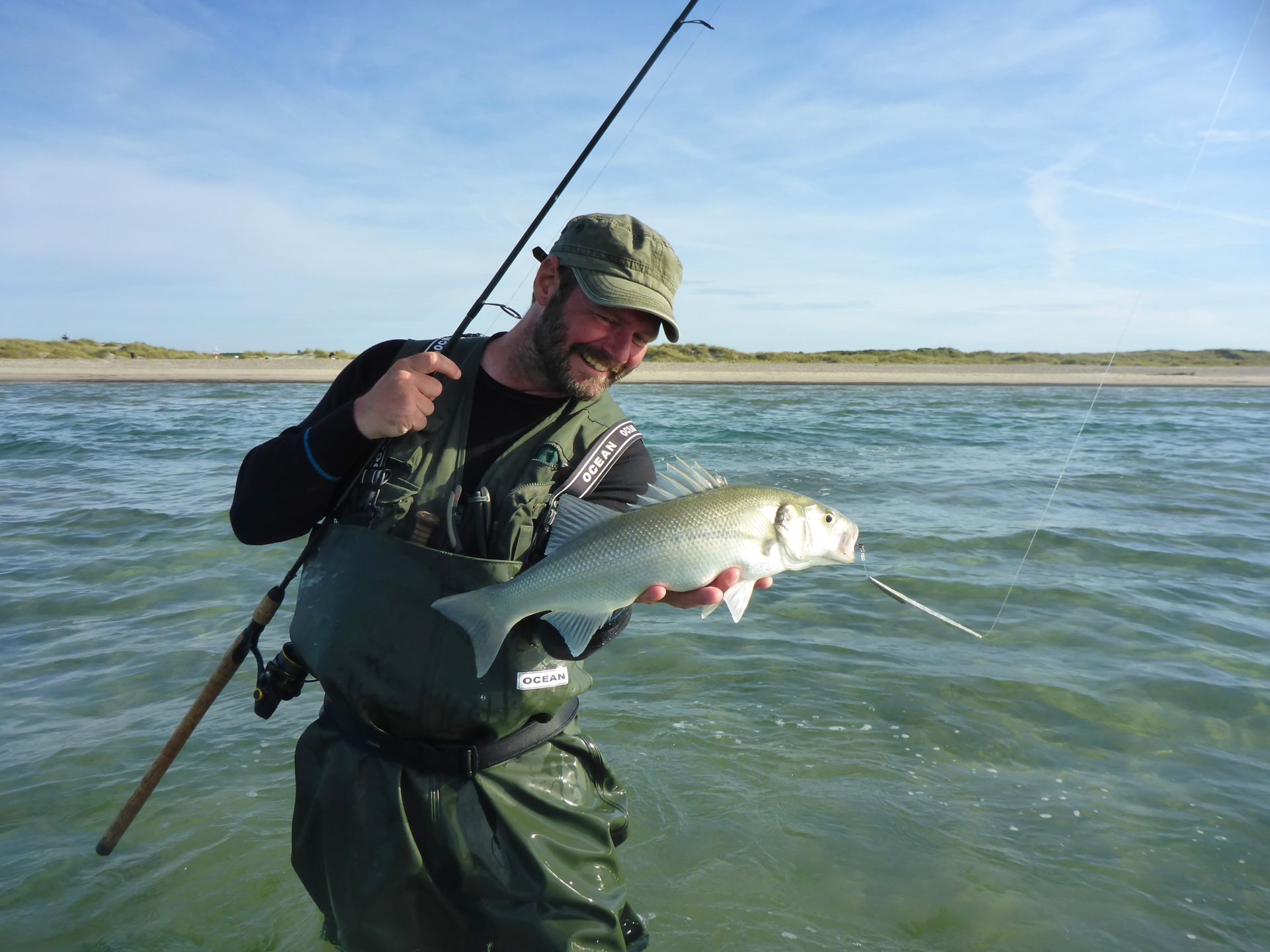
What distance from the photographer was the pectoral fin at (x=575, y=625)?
8.91 feet

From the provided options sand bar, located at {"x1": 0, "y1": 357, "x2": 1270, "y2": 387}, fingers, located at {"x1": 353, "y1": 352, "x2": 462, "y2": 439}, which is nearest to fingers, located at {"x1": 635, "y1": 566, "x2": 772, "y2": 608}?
fingers, located at {"x1": 353, "y1": 352, "x2": 462, "y2": 439}

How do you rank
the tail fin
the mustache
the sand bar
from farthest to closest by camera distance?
the sand bar
the mustache
the tail fin

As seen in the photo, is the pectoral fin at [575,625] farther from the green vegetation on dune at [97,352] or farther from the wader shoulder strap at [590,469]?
the green vegetation on dune at [97,352]

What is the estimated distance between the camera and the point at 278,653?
11.6ft

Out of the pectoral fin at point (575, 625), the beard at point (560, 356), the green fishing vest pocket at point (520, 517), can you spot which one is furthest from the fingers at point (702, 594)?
the beard at point (560, 356)

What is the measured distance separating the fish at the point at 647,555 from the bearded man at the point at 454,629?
9 cm

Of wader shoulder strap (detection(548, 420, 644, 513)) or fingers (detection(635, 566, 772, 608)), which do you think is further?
wader shoulder strap (detection(548, 420, 644, 513))

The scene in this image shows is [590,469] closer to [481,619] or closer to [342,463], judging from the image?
[481,619]

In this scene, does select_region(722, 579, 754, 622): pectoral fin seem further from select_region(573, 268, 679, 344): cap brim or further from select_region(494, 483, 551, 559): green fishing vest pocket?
select_region(573, 268, 679, 344): cap brim

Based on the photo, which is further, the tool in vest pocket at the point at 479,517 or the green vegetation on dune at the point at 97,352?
the green vegetation on dune at the point at 97,352

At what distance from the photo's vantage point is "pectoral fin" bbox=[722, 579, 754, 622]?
2844 mm

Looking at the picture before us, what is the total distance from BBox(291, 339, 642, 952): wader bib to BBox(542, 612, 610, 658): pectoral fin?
16cm

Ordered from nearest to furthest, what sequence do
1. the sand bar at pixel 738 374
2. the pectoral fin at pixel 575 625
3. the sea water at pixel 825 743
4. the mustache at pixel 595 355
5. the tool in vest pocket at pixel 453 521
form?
the pectoral fin at pixel 575 625
the tool in vest pocket at pixel 453 521
the mustache at pixel 595 355
the sea water at pixel 825 743
the sand bar at pixel 738 374

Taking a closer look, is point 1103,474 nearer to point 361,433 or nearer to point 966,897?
point 966,897
